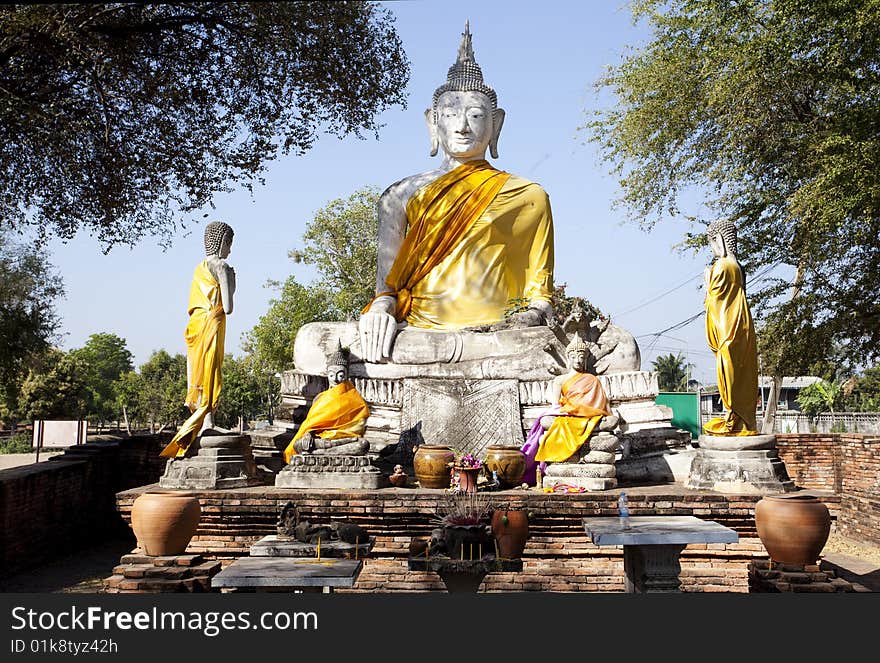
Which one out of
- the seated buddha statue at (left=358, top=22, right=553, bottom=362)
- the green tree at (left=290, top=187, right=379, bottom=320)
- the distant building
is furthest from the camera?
the distant building

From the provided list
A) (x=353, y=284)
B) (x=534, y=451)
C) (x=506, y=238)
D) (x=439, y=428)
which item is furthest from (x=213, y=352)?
(x=353, y=284)

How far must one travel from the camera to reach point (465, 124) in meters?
12.4

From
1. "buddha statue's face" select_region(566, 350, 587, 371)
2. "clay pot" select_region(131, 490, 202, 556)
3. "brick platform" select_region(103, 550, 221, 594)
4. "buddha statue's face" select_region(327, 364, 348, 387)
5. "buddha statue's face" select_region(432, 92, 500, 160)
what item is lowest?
"brick platform" select_region(103, 550, 221, 594)

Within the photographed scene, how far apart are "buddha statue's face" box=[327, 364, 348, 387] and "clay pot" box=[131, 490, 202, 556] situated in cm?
300

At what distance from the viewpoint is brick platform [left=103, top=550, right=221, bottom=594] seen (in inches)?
233

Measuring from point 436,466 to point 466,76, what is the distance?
21.5 feet

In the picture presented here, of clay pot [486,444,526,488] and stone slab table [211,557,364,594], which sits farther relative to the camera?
clay pot [486,444,526,488]

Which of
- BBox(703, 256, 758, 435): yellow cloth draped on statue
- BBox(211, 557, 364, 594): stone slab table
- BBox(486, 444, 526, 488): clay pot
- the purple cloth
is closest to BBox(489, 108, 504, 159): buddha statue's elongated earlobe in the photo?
the purple cloth

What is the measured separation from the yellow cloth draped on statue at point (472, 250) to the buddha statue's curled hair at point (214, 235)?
3202 millimetres

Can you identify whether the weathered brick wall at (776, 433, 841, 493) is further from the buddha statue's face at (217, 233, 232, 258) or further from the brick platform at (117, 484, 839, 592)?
the buddha statue's face at (217, 233, 232, 258)

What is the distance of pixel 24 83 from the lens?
750 cm

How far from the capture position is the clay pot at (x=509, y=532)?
6098 mm

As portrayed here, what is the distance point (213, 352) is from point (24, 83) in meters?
2.93

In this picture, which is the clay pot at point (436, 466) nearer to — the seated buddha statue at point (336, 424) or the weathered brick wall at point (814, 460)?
the seated buddha statue at point (336, 424)
